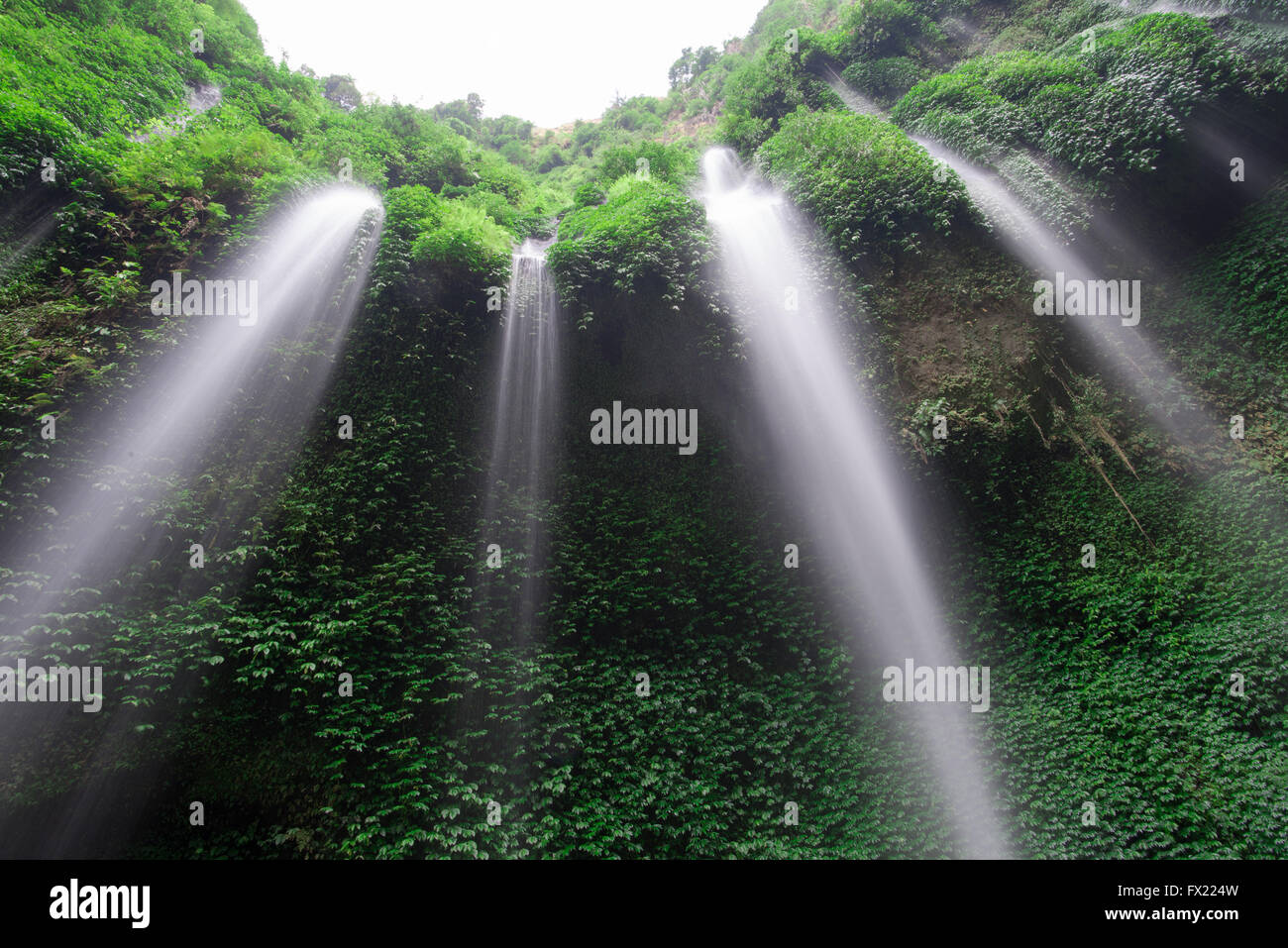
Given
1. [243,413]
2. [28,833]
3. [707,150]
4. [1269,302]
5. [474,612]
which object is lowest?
[28,833]

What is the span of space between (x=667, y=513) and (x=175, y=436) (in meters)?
7.83

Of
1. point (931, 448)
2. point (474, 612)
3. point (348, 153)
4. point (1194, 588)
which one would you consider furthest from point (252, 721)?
point (348, 153)

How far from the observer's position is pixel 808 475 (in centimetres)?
910

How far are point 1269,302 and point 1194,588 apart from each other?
21.1 feet

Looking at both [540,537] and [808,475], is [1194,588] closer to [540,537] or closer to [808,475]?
[808,475]

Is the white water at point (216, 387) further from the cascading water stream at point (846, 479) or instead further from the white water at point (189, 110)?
the cascading water stream at point (846, 479)

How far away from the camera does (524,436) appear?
911 cm

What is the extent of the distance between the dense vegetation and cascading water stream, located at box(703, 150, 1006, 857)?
0.39 m

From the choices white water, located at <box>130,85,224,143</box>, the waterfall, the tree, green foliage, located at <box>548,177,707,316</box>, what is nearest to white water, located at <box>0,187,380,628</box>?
the waterfall

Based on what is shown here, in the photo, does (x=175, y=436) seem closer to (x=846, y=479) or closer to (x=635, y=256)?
(x=635, y=256)

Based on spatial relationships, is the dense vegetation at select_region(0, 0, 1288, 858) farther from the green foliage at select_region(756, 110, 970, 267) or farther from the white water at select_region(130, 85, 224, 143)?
the white water at select_region(130, 85, 224, 143)

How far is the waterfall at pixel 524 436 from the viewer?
7614 millimetres
